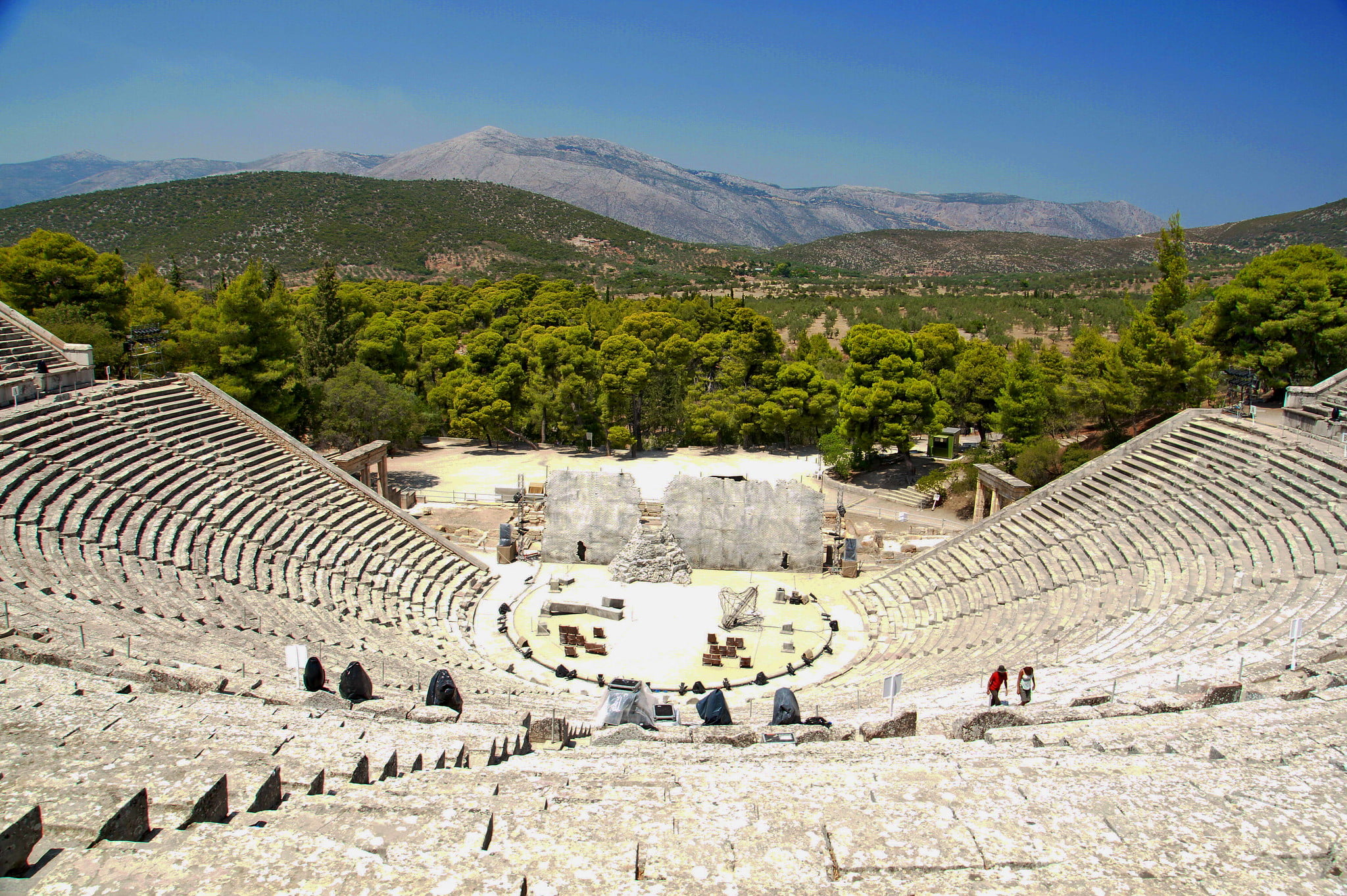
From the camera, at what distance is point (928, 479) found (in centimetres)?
2878

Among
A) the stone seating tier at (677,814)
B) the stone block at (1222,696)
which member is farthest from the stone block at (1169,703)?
the stone seating tier at (677,814)

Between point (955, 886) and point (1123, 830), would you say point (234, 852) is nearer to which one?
point (955, 886)

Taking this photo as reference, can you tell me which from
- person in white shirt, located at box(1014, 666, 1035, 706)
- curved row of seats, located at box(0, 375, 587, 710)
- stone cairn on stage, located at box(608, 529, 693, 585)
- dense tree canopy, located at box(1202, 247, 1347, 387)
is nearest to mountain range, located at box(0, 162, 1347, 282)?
dense tree canopy, located at box(1202, 247, 1347, 387)

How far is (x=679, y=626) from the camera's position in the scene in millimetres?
18172

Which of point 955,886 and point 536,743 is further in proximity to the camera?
point 536,743

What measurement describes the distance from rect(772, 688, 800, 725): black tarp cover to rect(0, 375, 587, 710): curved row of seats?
17.9 ft

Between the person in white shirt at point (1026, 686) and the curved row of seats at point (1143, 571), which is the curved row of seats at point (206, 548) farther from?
the curved row of seats at point (1143, 571)

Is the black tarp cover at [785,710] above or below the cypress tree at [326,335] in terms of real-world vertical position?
below

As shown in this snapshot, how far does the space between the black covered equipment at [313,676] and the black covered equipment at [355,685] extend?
45 centimetres

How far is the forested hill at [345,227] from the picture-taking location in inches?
2985

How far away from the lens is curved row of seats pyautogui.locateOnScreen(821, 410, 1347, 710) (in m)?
11.9

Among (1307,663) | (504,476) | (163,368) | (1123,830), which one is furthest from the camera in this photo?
(504,476)

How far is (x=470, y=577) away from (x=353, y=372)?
15356mm

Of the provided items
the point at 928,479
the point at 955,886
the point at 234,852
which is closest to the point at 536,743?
the point at 234,852
